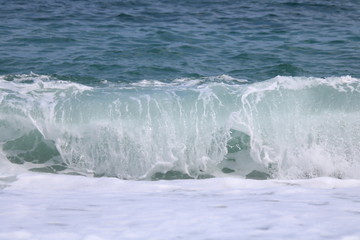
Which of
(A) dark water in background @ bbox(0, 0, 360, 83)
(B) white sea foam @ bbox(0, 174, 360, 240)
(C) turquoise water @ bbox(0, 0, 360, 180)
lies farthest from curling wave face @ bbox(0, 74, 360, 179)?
(A) dark water in background @ bbox(0, 0, 360, 83)

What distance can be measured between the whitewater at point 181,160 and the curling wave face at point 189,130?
11 millimetres

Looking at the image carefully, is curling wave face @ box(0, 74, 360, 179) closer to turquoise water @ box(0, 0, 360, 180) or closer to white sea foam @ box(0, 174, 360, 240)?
turquoise water @ box(0, 0, 360, 180)

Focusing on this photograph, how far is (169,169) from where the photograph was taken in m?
5.79

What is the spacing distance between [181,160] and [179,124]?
Result: 49 cm

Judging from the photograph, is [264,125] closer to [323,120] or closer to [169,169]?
[323,120]

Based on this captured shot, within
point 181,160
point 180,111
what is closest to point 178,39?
point 180,111

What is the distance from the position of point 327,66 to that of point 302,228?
5.90 meters

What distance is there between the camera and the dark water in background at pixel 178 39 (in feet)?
28.6

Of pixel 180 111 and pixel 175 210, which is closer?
pixel 175 210

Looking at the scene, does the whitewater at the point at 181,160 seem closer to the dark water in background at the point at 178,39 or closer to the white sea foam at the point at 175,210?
the white sea foam at the point at 175,210

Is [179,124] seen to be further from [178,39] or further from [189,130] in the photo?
[178,39]

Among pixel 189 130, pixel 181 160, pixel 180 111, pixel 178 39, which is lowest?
pixel 181 160

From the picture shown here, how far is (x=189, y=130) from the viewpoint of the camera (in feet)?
20.1

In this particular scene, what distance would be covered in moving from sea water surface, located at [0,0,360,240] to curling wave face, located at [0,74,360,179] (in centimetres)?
2
